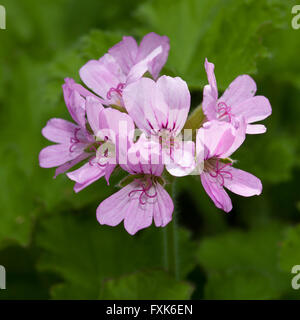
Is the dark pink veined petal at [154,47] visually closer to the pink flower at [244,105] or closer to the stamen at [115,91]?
the stamen at [115,91]

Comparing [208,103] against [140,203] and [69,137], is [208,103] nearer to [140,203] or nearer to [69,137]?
[140,203]

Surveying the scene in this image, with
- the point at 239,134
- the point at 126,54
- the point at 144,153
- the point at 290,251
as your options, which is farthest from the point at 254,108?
the point at 290,251

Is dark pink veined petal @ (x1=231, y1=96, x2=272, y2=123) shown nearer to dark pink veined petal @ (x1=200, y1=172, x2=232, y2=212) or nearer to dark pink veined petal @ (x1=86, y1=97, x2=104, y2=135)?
dark pink veined petal @ (x1=200, y1=172, x2=232, y2=212)

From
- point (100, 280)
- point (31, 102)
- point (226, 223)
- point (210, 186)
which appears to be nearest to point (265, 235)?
point (226, 223)

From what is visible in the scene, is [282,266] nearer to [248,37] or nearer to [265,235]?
[265,235]

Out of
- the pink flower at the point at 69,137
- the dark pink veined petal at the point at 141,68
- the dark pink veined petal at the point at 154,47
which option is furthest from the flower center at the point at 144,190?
the dark pink veined petal at the point at 154,47

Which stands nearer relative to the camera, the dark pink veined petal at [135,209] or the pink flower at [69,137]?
the dark pink veined petal at [135,209]
